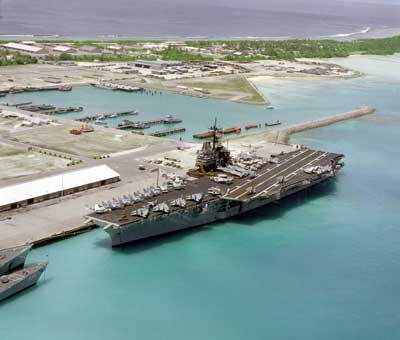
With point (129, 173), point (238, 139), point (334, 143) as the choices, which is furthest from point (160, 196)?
point (334, 143)

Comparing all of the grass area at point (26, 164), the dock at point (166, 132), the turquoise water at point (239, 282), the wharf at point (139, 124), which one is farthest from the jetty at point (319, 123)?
the grass area at point (26, 164)

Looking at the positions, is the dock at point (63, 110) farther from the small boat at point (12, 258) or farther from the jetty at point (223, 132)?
the small boat at point (12, 258)

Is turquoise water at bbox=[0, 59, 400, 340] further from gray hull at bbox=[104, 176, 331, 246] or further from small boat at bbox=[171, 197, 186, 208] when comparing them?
small boat at bbox=[171, 197, 186, 208]

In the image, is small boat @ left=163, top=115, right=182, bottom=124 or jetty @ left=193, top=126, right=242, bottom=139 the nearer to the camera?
jetty @ left=193, top=126, right=242, bottom=139

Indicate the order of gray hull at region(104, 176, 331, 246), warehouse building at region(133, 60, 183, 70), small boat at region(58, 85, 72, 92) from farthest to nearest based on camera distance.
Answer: warehouse building at region(133, 60, 183, 70), small boat at region(58, 85, 72, 92), gray hull at region(104, 176, 331, 246)

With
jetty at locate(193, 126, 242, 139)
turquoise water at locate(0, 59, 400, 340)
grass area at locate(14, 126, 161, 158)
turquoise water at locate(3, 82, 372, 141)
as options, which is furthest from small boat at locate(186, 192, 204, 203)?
turquoise water at locate(3, 82, 372, 141)

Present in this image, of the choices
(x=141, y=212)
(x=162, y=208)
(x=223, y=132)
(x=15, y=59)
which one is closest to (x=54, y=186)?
(x=141, y=212)

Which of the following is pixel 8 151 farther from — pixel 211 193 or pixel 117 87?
pixel 117 87

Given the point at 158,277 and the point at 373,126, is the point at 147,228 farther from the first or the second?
the point at 373,126
